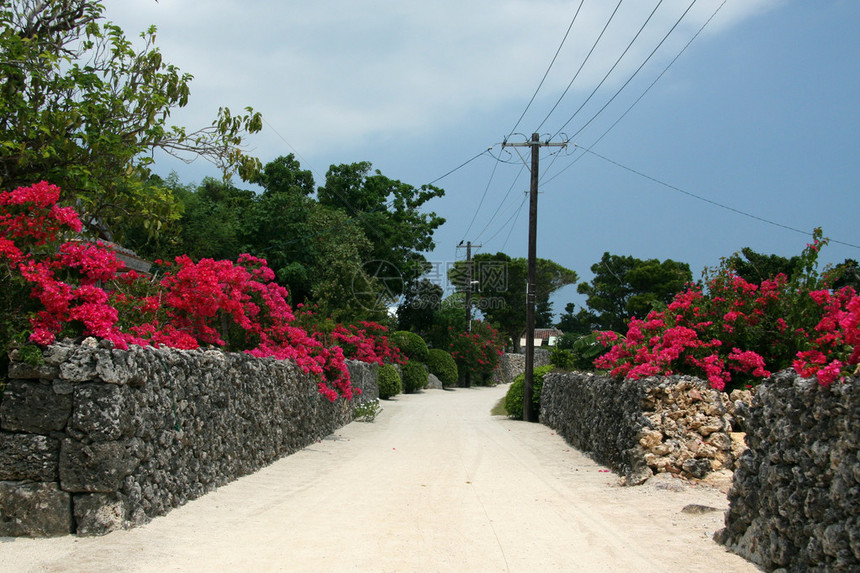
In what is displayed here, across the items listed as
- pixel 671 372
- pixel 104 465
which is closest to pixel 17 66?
pixel 104 465

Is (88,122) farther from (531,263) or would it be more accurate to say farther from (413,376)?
(413,376)

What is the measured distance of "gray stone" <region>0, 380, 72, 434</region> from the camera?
19.1 feet

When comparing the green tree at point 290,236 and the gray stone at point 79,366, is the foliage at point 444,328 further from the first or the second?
the gray stone at point 79,366

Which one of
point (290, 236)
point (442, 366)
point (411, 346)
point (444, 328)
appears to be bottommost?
point (442, 366)

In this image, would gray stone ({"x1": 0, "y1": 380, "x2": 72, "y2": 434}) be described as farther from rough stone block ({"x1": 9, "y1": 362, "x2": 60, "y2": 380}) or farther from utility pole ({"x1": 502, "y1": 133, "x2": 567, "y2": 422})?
utility pole ({"x1": 502, "y1": 133, "x2": 567, "y2": 422})

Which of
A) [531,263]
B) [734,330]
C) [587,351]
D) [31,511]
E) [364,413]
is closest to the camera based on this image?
[31,511]

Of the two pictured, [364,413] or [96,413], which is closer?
[96,413]

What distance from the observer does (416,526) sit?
688 centimetres

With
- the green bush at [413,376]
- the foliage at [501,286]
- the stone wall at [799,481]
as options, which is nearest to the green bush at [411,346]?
the green bush at [413,376]

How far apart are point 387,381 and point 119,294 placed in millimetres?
21532

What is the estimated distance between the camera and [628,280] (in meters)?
44.4

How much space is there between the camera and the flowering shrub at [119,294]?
6.25 meters

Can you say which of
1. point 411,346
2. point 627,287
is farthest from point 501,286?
point 411,346

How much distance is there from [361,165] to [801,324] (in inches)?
1273
